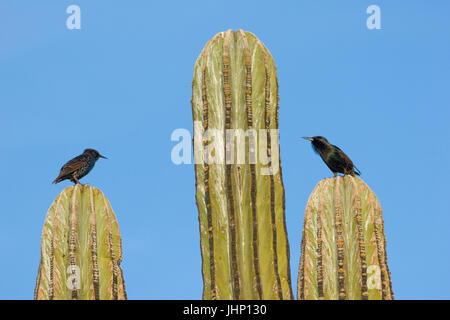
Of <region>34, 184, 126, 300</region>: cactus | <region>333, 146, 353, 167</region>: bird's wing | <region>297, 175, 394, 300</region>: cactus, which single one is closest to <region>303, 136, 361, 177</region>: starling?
<region>333, 146, 353, 167</region>: bird's wing

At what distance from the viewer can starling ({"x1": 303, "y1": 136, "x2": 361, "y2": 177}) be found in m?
13.5

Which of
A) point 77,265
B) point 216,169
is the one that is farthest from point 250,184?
point 77,265

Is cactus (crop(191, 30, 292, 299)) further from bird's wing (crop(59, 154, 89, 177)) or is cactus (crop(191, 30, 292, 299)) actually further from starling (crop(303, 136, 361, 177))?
bird's wing (crop(59, 154, 89, 177))

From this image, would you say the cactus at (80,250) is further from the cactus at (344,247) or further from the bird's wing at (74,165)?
the cactus at (344,247)

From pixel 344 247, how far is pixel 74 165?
3.77 metres

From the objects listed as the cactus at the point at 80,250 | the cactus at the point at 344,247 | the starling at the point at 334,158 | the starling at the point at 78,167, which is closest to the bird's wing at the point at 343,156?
the starling at the point at 334,158

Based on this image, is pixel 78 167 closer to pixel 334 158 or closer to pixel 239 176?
pixel 239 176

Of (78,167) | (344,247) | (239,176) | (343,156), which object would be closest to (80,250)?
(78,167)

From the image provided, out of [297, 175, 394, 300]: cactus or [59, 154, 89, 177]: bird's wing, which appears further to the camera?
[59, 154, 89, 177]: bird's wing

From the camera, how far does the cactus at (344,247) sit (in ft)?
40.9

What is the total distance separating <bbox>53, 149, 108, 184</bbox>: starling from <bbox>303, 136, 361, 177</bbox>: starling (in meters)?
3.03

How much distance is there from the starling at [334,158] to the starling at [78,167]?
9.95ft
